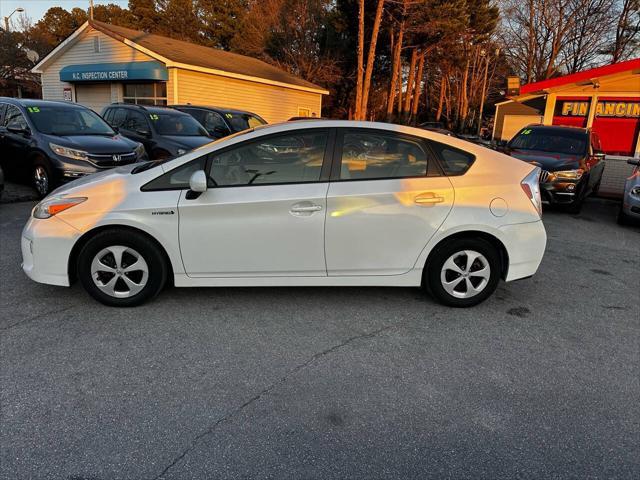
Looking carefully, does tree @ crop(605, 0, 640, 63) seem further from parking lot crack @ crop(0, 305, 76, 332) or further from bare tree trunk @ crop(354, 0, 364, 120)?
parking lot crack @ crop(0, 305, 76, 332)

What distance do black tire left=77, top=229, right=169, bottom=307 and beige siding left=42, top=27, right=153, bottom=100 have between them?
18585 millimetres

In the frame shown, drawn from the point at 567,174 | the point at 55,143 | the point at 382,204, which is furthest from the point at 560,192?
the point at 55,143

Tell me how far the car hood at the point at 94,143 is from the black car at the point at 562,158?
7.50 metres

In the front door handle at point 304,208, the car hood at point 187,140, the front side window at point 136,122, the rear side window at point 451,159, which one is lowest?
the front door handle at point 304,208

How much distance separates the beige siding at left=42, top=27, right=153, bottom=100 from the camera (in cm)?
2131

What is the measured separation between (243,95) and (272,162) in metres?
20.5

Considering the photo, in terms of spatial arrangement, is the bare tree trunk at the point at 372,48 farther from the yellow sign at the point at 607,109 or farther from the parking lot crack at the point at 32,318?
the parking lot crack at the point at 32,318

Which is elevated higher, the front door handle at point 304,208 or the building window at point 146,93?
the building window at point 146,93

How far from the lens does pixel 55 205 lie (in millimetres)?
3963

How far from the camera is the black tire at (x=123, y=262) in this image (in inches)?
154

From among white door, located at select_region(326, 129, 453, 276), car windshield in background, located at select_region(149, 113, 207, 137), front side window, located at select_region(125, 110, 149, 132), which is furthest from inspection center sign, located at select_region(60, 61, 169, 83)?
white door, located at select_region(326, 129, 453, 276)

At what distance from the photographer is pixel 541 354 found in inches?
141

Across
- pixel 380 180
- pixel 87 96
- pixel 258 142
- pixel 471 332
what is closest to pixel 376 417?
pixel 471 332

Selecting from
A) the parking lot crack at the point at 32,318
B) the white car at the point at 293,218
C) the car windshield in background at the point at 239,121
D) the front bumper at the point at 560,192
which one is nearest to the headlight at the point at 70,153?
the white car at the point at 293,218
